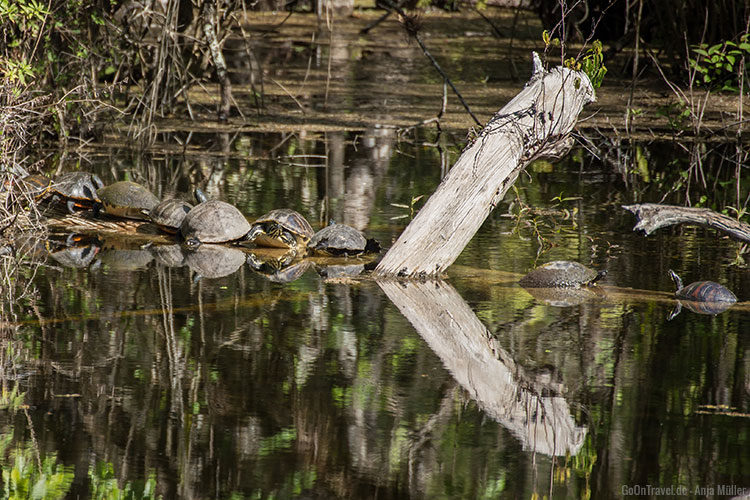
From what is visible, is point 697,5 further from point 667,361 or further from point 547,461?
point 547,461

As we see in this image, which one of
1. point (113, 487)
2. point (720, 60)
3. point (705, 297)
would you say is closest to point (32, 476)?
point (113, 487)

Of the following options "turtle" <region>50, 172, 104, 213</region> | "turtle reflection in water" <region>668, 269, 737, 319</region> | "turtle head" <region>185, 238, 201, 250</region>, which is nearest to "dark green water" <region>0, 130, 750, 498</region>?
"turtle reflection in water" <region>668, 269, 737, 319</region>

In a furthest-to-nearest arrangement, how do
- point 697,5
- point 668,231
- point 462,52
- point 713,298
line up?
point 462,52 < point 697,5 < point 668,231 < point 713,298

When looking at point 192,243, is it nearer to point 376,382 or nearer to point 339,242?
point 339,242

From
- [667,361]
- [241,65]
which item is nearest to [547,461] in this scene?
[667,361]

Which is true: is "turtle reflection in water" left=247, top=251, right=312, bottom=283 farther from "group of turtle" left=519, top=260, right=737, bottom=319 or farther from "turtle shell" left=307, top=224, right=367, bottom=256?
"group of turtle" left=519, top=260, right=737, bottom=319

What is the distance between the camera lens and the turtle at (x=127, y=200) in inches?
343

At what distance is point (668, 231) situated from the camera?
29.1ft

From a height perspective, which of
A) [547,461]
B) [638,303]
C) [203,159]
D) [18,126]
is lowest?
[547,461]

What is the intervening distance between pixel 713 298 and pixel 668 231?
2.35 m

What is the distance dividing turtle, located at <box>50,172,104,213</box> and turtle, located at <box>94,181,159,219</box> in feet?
0.52

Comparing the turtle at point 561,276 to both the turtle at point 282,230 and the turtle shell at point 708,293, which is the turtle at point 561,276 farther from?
the turtle at point 282,230

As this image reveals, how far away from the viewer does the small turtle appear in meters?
6.59

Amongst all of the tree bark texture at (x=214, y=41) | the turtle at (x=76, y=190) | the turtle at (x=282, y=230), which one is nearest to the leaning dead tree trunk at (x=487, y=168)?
the turtle at (x=282, y=230)
